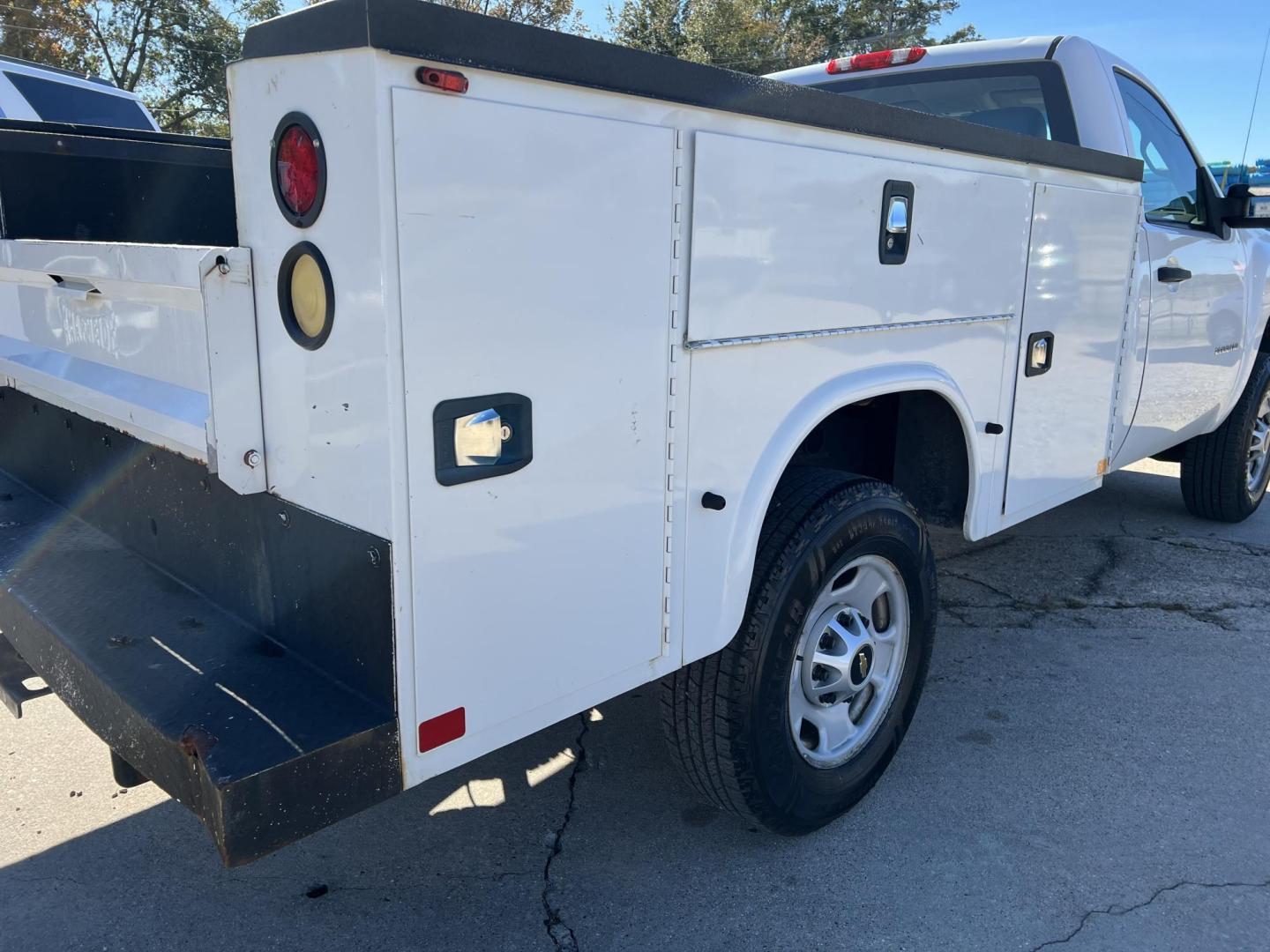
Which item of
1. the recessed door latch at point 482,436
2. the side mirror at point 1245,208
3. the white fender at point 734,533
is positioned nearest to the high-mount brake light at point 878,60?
the side mirror at point 1245,208

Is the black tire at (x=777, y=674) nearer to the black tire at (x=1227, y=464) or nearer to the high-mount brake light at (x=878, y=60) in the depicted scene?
the high-mount brake light at (x=878, y=60)

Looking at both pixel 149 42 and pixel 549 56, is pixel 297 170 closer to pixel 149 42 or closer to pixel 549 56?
pixel 549 56

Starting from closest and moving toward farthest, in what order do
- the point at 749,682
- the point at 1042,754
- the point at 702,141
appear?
1. the point at 702,141
2. the point at 749,682
3. the point at 1042,754

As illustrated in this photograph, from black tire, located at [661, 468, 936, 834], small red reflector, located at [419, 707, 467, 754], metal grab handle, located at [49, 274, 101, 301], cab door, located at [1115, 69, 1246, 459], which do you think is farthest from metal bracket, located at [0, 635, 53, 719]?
cab door, located at [1115, 69, 1246, 459]

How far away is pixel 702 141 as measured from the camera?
1.96m

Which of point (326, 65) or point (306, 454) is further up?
point (326, 65)

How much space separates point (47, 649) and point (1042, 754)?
285cm

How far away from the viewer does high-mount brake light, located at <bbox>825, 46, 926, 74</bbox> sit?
13.8 feet

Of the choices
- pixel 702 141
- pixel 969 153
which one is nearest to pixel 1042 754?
pixel 969 153

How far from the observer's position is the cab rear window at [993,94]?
3.81m

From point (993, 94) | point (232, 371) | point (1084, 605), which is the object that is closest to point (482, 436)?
point (232, 371)

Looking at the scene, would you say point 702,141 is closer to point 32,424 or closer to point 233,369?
point 233,369

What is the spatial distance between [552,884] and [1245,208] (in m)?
4.11

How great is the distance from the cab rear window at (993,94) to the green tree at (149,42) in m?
18.8
